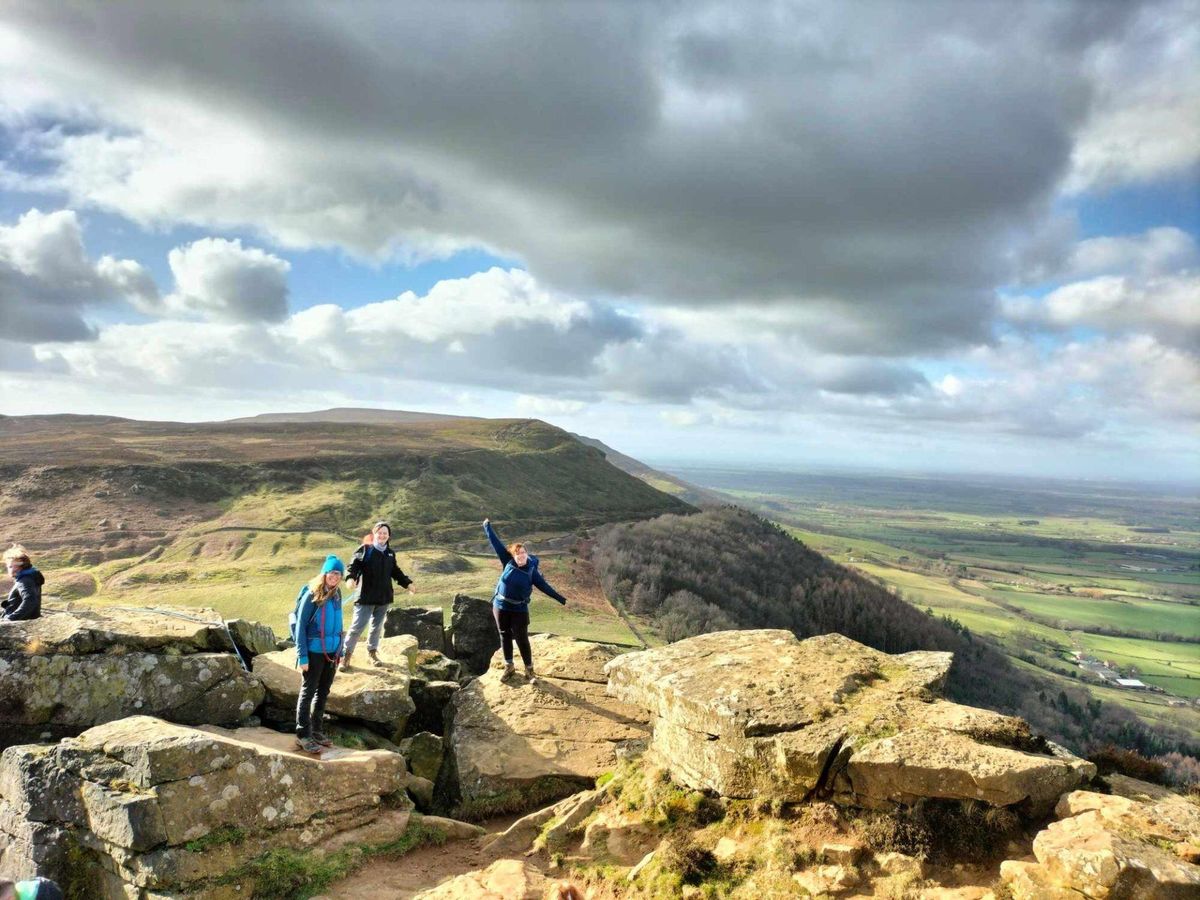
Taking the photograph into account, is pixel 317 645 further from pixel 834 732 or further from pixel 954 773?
pixel 954 773

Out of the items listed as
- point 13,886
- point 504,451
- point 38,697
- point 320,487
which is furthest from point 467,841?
point 504,451

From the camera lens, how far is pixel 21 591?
12.5 metres

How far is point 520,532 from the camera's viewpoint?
8412cm

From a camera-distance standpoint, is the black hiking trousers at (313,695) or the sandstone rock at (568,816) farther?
the black hiking trousers at (313,695)

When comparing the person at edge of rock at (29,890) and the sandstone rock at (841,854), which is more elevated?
the sandstone rock at (841,854)

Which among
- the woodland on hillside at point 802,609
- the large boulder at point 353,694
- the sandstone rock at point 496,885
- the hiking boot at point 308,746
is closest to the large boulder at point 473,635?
the large boulder at point 353,694

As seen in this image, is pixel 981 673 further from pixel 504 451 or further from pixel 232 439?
pixel 232 439

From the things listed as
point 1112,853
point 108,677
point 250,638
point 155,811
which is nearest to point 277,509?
point 250,638

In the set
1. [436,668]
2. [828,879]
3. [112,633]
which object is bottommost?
[436,668]

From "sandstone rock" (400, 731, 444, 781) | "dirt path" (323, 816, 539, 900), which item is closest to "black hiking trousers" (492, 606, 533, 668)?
"sandstone rock" (400, 731, 444, 781)

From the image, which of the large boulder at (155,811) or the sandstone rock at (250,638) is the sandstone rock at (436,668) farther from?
the large boulder at (155,811)

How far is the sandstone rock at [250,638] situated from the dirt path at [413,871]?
702 cm

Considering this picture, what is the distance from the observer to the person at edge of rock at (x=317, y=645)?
36.2 ft

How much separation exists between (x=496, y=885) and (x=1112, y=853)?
7054mm
